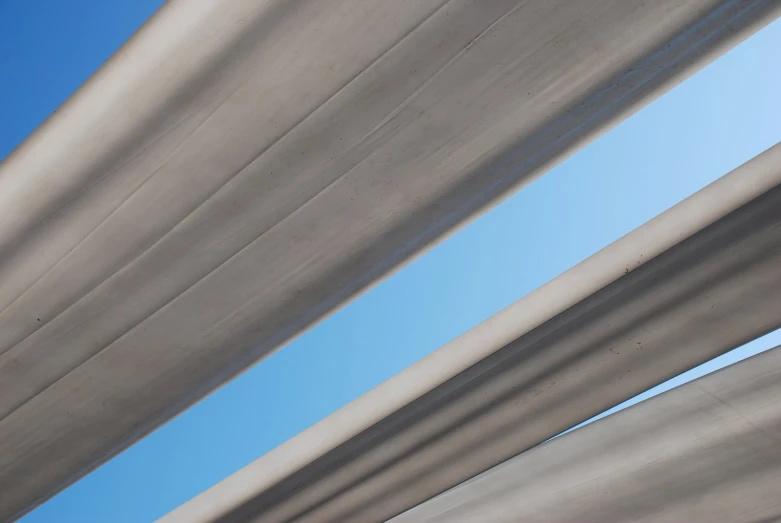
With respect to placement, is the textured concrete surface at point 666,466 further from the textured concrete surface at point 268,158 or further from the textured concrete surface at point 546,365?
the textured concrete surface at point 268,158

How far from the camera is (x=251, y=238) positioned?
329 centimetres

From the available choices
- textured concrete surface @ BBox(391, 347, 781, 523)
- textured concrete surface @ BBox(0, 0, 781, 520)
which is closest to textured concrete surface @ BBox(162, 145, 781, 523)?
textured concrete surface @ BBox(391, 347, 781, 523)

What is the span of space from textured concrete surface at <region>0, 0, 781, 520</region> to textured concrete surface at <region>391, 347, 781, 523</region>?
5.54 feet

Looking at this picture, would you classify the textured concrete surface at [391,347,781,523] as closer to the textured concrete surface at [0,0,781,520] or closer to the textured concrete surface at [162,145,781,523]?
the textured concrete surface at [162,145,781,523]

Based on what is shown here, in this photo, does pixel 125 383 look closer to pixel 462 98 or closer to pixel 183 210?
pixel 183 210

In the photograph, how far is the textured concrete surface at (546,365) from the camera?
3352 mm

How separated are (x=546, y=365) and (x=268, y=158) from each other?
194 cm

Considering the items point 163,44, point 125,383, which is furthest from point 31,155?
point 125,383

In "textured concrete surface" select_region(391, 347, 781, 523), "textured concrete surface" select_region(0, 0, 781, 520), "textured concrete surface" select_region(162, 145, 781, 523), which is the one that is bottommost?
"textured concrete surface" select_region(391, 347, 781, 523)

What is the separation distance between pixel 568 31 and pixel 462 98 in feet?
1.66

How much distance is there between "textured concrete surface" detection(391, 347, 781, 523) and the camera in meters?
3.69

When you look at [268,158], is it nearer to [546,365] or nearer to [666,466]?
[546,365]

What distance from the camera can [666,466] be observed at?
3.87 m

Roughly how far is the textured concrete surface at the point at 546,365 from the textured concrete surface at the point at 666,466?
0.70ft
